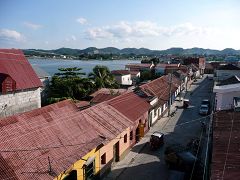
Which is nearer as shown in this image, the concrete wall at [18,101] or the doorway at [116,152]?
the doorway at [116,152]

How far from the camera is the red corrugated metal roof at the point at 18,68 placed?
2785 cm

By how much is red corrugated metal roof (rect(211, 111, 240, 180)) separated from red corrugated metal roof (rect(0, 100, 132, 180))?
8.18 metres

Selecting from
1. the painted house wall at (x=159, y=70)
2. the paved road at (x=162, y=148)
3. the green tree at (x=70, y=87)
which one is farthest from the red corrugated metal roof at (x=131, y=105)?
the painted house wall at (x=159, y=70)

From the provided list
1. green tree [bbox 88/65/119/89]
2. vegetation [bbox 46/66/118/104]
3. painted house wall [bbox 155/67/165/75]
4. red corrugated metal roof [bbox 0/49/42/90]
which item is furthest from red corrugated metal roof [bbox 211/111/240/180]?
painted house wall [bbox 155/67/165/75]

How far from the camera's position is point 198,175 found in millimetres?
22625

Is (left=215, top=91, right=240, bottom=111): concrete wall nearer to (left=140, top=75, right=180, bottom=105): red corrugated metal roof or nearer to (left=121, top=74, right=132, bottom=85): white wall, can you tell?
(left=140, top=75, right=180, bottom=105): red corrugated metal roof

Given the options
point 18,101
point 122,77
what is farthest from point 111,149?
point 122,77

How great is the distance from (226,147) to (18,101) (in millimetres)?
20762

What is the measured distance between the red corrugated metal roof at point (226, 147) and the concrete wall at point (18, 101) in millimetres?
18826

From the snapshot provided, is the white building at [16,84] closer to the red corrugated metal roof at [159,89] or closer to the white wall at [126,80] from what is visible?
the red corrugated metal roof at [159,89]

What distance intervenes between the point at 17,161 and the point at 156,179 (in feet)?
38.7

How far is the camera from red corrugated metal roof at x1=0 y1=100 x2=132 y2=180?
1507 cm

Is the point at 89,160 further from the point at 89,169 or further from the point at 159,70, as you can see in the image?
the point at 159,70

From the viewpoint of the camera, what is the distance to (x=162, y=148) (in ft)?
97.3
